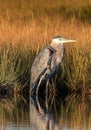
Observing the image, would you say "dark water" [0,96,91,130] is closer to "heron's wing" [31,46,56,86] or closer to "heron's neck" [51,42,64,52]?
"heron's wing" [31,46,56,86]

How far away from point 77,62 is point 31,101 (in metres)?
1.42

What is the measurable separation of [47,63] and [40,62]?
210 mm

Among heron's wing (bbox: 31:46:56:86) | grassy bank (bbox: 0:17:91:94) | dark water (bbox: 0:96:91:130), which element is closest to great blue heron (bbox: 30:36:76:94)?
heron's wing (bbox: 31:46:56:86)

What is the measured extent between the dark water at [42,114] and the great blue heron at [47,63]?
0.44 m

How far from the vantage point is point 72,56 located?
43.2 feet

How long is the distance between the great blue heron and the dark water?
44 centimetres

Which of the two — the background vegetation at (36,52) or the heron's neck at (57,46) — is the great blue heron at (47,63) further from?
the background vegetation at (36,52)

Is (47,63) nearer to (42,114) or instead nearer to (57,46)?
(57,46)

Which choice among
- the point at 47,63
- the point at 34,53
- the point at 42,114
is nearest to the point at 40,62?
the point at 47,63

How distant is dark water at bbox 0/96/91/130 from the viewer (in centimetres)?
954

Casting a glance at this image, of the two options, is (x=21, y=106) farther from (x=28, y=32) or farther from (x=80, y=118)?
(x=28, y=32)

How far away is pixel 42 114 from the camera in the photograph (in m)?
10.7

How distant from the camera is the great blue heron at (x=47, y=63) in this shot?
494 inches

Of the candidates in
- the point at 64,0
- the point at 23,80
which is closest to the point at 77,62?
the point at 23,80
